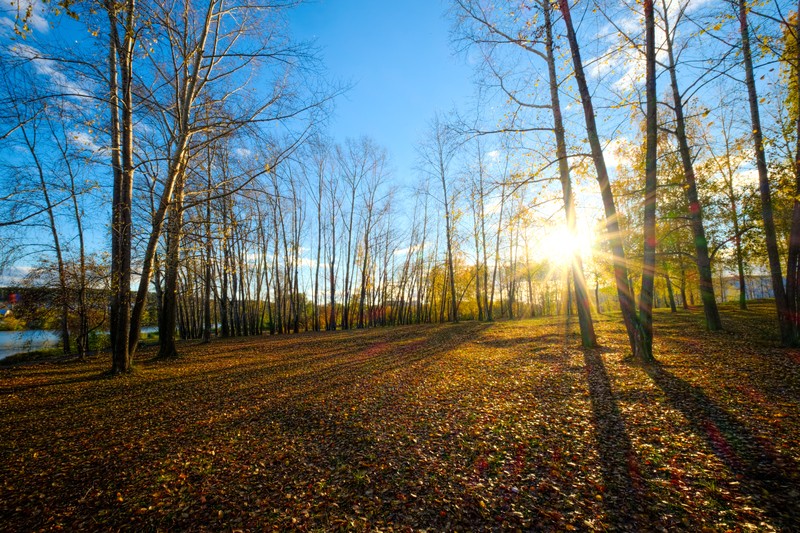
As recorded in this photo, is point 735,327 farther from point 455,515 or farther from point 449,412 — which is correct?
point 455,515

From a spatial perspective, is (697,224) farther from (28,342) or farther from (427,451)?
(28,342)

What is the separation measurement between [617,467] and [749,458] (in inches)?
54.1

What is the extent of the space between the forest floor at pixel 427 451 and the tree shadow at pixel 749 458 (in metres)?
0.02

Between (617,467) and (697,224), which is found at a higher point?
(697,224)

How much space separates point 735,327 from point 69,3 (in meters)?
19.7

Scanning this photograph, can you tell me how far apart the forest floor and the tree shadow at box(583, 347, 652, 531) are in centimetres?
2

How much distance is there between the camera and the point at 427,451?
4.01 meters

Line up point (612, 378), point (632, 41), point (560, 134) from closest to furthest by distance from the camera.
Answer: point (612, 378)
point (632, 41)
point (560, 134)

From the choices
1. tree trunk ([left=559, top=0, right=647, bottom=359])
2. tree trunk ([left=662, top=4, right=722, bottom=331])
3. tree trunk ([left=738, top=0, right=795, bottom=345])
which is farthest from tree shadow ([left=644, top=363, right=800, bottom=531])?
tree trunk ([left=662, top=4, right=722, bottom=331])

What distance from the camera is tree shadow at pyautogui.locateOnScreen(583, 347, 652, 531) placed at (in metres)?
2.70

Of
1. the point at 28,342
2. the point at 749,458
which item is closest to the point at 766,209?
the point at 749,458

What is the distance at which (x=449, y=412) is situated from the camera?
5.29 meters

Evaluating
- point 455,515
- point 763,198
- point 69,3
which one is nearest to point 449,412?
point 455,515

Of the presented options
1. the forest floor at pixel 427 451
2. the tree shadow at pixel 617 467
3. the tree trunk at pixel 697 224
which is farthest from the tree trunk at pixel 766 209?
the tree shadow at pixel 617 467
